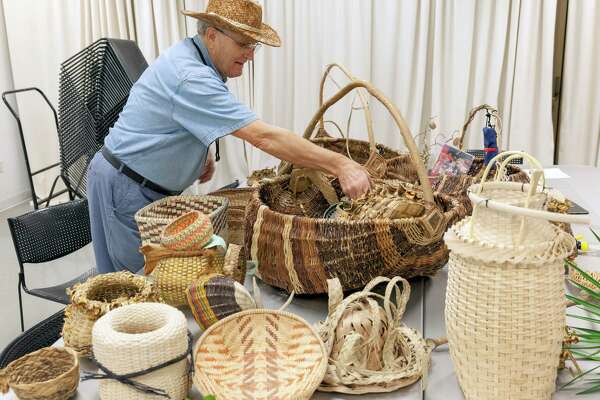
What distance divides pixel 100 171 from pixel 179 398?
1168 mm

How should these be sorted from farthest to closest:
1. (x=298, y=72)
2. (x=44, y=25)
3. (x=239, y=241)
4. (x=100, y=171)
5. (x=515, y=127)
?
(x=44, y=25)
(x=298, y=72)
(x=515, y=127)
(x=100, y=171)
(x=239, y=241)

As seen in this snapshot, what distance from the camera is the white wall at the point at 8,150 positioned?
4172mm

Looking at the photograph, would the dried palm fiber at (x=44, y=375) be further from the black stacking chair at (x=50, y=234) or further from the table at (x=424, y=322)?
the black stacking chair at (x=50, y=234)

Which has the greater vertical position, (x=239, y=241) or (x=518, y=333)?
(x=518, y=333)

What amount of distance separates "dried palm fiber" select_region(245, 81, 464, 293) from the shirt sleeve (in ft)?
1.15

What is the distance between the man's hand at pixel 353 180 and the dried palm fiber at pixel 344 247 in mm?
195

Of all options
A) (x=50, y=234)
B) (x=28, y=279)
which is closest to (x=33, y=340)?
(x=50, y=234)

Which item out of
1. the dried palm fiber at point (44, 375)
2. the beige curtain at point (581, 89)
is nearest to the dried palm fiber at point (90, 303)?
the dried palm fiber at point (44, 375)

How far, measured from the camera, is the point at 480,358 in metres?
0.91

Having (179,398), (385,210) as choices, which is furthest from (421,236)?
(179,398)

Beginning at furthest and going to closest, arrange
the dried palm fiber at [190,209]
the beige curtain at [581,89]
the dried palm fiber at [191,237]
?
the beige curtain at [581,89], the dried palm fiber at [190,209], the dried palm fiber at [191,237]

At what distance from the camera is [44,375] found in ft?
3.24

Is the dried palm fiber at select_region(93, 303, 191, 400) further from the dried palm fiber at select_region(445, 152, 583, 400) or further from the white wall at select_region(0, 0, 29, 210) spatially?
the white wall at select_region(0, 0, 29, 210)

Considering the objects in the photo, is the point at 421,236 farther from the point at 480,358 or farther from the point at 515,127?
the point at 515,127
